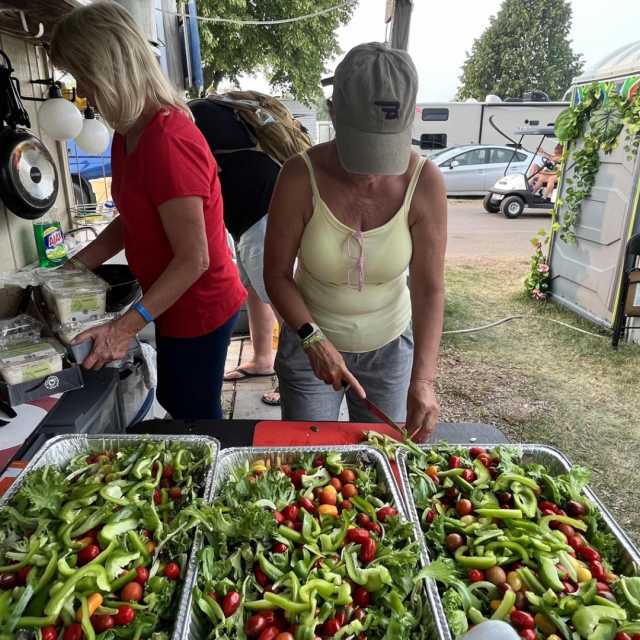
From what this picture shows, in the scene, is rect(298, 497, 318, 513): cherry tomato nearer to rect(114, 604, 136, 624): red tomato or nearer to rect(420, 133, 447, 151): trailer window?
rect(114, 604, 136, 624): red tomato

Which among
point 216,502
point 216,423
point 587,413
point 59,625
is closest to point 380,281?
point 216,423

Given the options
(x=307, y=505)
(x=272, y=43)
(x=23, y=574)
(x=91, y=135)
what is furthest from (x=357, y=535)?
(x=272, y=43)

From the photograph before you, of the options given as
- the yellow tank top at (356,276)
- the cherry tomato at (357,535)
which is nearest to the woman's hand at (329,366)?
the yellow tank top at (356,276)

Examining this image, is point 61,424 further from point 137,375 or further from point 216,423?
point 137,375

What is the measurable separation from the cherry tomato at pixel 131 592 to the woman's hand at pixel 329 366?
85 cm

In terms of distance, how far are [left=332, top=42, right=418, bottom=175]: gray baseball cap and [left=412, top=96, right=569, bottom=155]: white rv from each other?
16.8m

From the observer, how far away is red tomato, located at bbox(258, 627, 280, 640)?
98 cm

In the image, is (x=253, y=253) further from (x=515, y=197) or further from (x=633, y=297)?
(x=515, y=197)

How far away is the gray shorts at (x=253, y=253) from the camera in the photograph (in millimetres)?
3400

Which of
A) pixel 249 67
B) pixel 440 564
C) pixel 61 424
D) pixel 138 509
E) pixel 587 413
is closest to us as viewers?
pixel 440 564

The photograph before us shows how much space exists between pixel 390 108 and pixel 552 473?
1.12 metres

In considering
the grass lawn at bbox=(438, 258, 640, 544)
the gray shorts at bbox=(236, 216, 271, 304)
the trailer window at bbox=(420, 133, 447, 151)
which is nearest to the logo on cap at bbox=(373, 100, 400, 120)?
the gray shorts at bbox=(236, 216, 271, 304)

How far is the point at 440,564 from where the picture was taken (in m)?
1.11

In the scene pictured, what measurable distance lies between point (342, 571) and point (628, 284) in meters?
4.73
